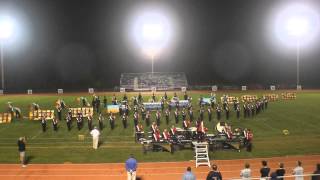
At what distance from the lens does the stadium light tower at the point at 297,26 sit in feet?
201

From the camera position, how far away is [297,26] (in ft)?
200

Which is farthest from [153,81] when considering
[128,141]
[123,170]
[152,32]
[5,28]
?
[123,170]

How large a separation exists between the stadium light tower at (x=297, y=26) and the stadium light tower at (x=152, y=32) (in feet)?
55.3

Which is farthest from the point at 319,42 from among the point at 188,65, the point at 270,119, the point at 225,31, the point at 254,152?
the point at 254,152

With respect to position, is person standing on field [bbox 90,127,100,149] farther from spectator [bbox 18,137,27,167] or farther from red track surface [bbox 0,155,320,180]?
spectator [bbox 18,137,27,167]

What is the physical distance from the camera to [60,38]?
67.5m

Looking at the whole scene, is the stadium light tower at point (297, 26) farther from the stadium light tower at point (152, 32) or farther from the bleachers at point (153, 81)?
the stadium light tower at point (152, 32)

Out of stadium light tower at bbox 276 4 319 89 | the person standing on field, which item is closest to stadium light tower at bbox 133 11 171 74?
stadium light tower at bbox 276 4 319 89

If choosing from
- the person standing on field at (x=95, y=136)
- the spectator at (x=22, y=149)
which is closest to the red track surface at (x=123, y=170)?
the spectator at (x=22, y=149)

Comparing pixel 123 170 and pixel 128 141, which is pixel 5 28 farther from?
pixel 123 170

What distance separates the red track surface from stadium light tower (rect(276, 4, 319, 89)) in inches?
1568

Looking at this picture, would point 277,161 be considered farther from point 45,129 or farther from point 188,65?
point 188,65

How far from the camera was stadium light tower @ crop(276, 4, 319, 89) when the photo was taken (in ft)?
201

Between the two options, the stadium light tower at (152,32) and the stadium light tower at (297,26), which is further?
the stadium light tower at (152,32)
